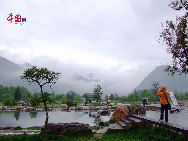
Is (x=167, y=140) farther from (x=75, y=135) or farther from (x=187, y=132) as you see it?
(x=75, y=135)

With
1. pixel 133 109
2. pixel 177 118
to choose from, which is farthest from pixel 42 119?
pixel 177 118

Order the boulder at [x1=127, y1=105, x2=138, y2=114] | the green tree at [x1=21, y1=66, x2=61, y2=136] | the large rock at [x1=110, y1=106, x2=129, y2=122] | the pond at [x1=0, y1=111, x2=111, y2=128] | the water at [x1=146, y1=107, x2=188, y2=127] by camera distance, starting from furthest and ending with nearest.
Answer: the pond at [x1=0, y1=111, x2=111, y2=128], the boulder at [x1=127, y1=105, x2=138, y2=114], the large rock at [x1=110, y1=106, x2=129, y2=122], the water at [x1=146, y1=107, x2=188, y2=127], the green tree at [x1=21, y1=66, x2=61, y2=136]

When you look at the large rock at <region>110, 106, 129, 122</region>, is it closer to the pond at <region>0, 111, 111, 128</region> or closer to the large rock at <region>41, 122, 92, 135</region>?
the large rock at <region>41, 122, 92, 135</region>

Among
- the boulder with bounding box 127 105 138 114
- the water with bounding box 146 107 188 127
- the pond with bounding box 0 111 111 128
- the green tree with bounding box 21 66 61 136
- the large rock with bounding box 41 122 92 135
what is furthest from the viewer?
the pond with bounding box 0 111 111 128

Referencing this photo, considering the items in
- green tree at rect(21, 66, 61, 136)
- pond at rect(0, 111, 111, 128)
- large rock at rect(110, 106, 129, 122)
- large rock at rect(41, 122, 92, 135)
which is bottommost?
pond at rect(0, 111, 111, 128)

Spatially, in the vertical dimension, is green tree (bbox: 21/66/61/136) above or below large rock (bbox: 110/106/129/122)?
above

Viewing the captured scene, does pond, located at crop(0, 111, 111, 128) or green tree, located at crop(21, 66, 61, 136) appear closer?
green tree, located at crop(21, 66, 61, 136)

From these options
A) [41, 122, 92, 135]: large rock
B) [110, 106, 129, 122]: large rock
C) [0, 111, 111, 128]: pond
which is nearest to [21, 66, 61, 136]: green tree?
[41, 122, 92, 135]: large rock

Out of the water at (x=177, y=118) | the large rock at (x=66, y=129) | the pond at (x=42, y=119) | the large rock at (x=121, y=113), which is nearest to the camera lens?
the large rock at (x=66, y=129)

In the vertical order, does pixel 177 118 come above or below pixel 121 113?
below

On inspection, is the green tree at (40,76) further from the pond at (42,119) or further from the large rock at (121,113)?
the pond at (42,119)

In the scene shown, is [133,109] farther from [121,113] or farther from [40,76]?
[40,76]

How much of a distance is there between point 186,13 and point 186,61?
371 centimetres

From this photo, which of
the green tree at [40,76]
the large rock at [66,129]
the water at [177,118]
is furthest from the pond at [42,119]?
the green tree at [40,76]
